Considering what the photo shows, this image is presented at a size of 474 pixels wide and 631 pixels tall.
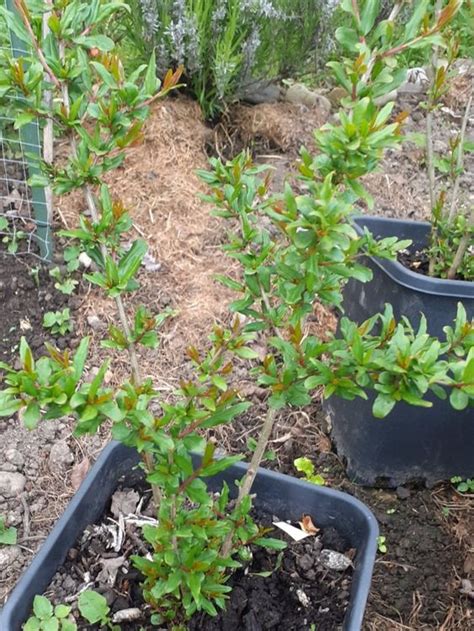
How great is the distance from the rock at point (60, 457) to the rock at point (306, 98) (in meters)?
2.40

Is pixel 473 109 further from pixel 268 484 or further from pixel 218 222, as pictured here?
pixel 268 484

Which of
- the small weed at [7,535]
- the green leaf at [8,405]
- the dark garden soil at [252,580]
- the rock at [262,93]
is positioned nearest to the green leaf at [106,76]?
the green leaf at [8,405]

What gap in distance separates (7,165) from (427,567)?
234 cm

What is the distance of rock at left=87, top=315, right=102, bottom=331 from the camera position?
2.57 meters

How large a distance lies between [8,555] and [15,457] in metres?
0.33

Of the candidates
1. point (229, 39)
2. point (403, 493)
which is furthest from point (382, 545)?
point (229, 39)

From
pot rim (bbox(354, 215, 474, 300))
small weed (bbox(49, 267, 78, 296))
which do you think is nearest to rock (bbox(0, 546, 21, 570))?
small weed (bbox(49, 267, 78, 296))

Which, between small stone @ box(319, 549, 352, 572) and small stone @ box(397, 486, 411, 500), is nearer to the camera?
small stone @ box(319, 549, 352, 572)

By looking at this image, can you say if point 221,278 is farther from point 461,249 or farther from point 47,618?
point 461,249

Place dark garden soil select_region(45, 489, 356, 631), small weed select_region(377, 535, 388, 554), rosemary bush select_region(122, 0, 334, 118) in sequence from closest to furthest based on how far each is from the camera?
dark garden soil select_region(45, 489, 356, 631), small weed select_region(377, 535, 388, 554), rosemary bush select_region(122, 0, 334, 118)

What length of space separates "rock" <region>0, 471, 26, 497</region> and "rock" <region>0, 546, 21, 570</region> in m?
0.18

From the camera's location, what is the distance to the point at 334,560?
1.60m

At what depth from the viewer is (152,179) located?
316 centimetres

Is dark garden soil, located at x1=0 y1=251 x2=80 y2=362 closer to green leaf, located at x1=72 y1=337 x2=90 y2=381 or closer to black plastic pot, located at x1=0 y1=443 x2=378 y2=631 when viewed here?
black plastic pot, located at x1=0 y1=443 x2=378 y2=631
